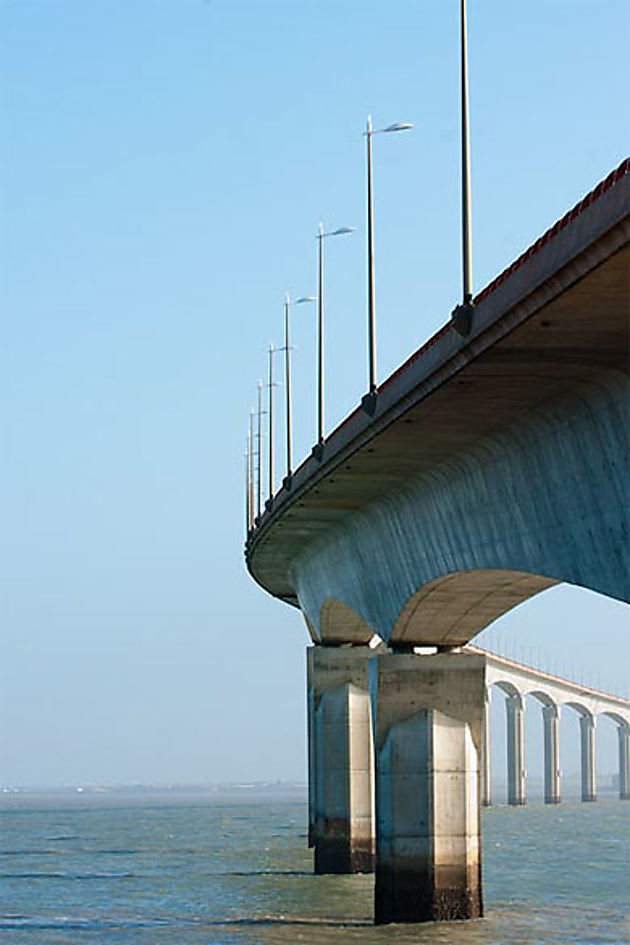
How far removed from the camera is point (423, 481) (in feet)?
131

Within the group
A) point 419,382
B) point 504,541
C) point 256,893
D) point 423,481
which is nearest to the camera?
point 419,382

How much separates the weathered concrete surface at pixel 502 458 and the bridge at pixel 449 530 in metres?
0.05

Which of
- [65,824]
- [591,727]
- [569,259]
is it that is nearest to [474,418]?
[569,259]

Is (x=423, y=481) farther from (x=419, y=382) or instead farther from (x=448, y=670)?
(x=419, y=382)

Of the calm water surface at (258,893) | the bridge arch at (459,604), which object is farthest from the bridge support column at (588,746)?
the bridge arch at (459,604)

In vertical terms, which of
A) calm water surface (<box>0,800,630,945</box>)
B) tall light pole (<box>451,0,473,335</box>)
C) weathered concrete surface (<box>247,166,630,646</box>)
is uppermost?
tall light pole (<box>451,0,473,335</box>)

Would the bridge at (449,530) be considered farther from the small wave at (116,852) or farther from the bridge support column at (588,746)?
the bridge support column at (588,746)

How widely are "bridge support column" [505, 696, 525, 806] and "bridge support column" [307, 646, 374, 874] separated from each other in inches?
3124

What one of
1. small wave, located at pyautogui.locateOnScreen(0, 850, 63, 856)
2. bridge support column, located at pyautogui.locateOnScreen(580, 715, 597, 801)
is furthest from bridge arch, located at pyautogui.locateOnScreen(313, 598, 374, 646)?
bridge support column, located at pyautogui.locateOnScreen(580, 715, 597, 801)

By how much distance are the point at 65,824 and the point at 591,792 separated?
4998 cm

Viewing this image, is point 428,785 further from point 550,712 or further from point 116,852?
point 550,712

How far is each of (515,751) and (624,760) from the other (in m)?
19.6

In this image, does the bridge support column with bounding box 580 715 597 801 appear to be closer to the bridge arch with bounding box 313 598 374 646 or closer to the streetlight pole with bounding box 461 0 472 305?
the bridge arch with bounding box 313 598 374 646

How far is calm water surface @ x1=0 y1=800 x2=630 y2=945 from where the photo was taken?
135ft
